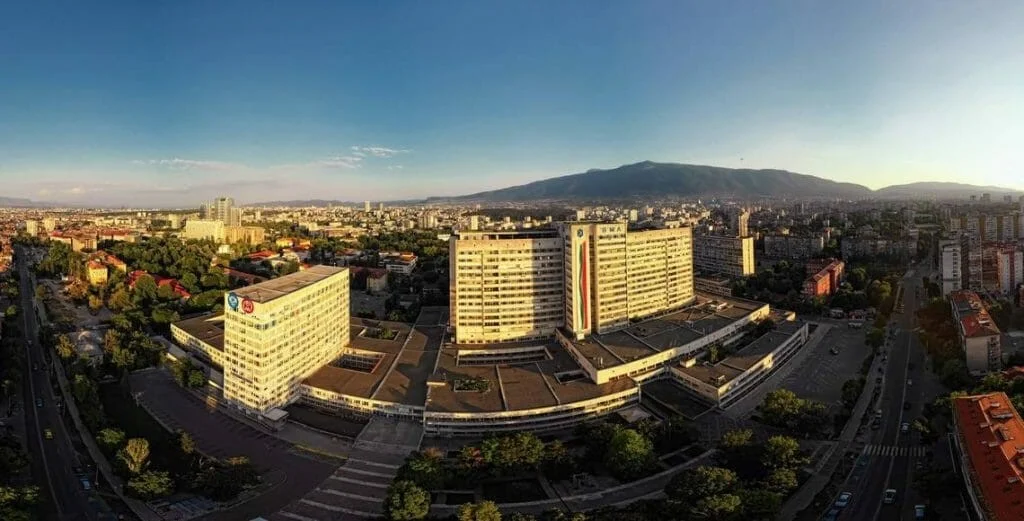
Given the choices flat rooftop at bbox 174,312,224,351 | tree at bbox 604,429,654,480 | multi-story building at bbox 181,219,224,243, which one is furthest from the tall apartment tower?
tree at bbox 604,429,654,480

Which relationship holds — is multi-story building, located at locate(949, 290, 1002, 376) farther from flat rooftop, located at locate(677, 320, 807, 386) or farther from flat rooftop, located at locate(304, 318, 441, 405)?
flat rooftop, located at locate(304, 318, 441, 405)

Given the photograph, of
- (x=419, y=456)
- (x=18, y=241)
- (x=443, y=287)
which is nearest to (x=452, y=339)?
(x=419, y=456)

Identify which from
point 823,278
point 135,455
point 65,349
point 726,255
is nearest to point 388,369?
point 135,455

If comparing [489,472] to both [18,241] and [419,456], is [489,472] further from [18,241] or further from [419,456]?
[18,241]

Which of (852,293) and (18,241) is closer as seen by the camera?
(852,293)

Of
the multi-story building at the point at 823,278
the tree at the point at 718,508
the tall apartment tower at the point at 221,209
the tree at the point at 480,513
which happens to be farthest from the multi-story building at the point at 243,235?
the tree at the point at 718,508

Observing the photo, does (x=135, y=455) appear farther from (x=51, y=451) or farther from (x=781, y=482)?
(x=781, y=482)

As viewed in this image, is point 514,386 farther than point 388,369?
No
